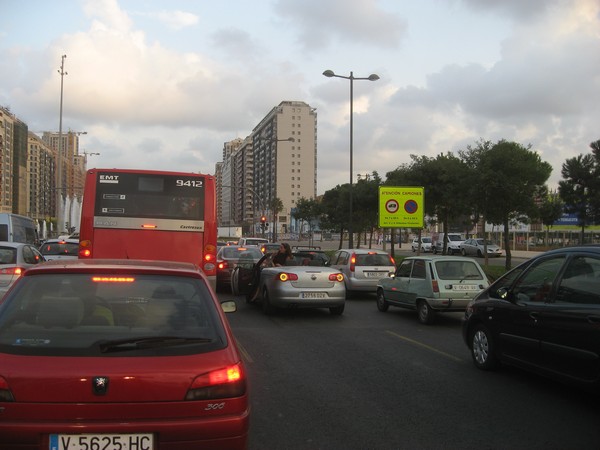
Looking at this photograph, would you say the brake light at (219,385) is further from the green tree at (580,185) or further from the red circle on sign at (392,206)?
the green tree at (580,185)

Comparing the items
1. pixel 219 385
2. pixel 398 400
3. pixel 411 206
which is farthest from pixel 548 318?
pixel 411 206

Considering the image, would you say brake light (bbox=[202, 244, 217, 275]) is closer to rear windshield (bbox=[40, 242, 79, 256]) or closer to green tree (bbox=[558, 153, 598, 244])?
rear windshield (bbox=[40, 242, 79, 256])

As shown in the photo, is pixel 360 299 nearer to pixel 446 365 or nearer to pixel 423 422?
pixel 446 365

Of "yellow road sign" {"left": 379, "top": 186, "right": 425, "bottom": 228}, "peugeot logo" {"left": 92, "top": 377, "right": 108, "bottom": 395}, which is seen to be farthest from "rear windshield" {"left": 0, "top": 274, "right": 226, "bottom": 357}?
"yellow road sign" {"left": 379, "top": 186, "right": 425, "bottom": 228}

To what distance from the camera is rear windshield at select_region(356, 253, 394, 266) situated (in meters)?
15.3

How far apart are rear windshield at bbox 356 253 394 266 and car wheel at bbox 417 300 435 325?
432 centimetres

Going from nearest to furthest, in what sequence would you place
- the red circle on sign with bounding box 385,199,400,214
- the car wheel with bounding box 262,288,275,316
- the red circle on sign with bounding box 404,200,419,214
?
1. the car wheel with bounding box 262,288,275,316
2. the red circle on sign with bounding box 404,200,419,214
3. the red circle on sign with bounding box 385,199,400,214

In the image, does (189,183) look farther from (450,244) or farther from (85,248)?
(450,244)

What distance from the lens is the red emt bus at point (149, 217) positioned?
34.1 ft

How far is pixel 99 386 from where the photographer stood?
2.77m

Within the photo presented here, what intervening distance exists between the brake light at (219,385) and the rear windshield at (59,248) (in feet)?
53.1

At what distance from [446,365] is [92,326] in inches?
208

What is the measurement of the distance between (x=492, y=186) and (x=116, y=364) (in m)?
20.0

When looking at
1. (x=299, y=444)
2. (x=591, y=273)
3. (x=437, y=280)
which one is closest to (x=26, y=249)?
(x=437, y=280)
